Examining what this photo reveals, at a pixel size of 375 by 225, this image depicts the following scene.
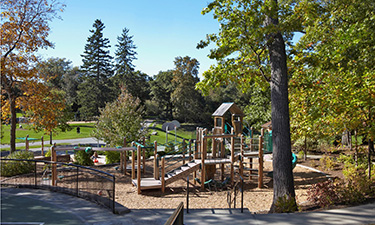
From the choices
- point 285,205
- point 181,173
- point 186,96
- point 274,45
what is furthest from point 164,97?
point 285,205

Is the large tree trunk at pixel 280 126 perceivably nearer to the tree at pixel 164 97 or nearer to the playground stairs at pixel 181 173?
the playground stairs at pixel 181 173

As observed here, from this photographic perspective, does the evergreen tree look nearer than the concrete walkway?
No

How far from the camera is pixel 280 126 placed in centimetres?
833

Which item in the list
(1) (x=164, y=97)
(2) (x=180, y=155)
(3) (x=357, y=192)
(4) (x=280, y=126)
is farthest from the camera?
(1) (x=164, y=97)

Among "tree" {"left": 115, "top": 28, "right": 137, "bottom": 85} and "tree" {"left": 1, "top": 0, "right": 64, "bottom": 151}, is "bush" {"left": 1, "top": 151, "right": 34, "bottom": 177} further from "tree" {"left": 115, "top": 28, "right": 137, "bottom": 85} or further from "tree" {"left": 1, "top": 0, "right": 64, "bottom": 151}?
"tree" {"left": 115, "top": 28, "right": 137, "bottom": 85}

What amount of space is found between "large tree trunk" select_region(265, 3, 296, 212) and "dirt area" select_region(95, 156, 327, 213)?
93cm

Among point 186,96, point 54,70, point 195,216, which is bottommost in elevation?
point 195,216

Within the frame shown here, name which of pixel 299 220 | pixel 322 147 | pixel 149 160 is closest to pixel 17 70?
pixel 149 160

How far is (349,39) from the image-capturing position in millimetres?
10016

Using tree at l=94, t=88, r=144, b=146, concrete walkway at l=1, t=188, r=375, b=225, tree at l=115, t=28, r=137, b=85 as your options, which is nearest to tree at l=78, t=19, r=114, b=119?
tree at l=115, t=28, r=137, b=85

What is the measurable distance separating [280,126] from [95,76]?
177 ft

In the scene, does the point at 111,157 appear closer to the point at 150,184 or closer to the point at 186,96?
the point at 150,184

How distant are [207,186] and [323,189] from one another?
19.8ft

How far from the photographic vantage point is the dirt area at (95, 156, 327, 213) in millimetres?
10039
